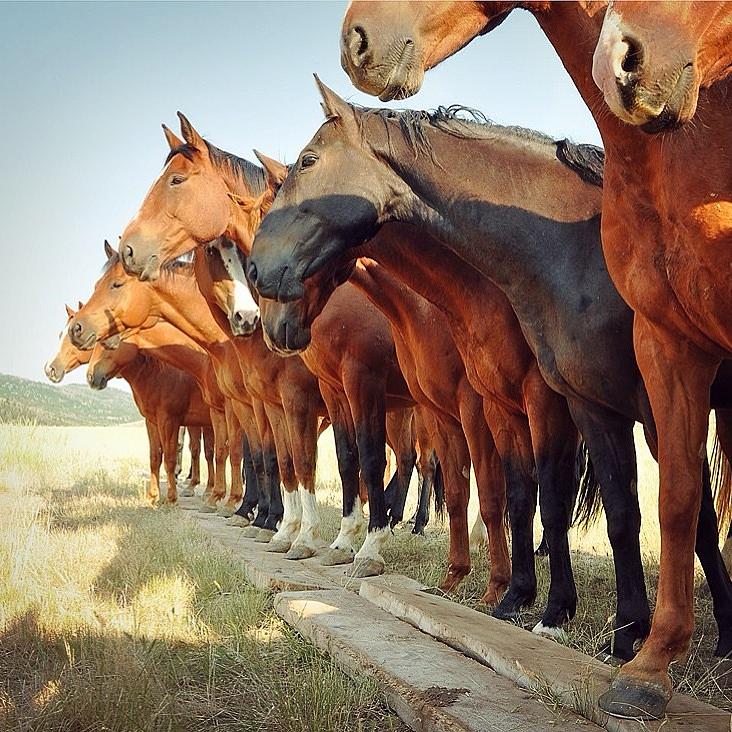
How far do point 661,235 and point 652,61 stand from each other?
0.87m

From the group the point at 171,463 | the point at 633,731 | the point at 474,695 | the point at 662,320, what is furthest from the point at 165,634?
the point at 171,463

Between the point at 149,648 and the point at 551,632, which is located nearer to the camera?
the point at 149,648

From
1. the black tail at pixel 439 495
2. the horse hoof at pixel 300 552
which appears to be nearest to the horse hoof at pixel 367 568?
the horse hoof at pixel 300 552

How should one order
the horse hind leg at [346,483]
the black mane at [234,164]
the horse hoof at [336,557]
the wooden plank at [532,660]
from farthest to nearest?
the black mane at [234,164] → the horse hind leg at [346,483] → the horse hoof at [336,557] → the wooden plank at [532,660]

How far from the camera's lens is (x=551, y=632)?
3934 mm

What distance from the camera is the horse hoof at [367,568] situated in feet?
19.2

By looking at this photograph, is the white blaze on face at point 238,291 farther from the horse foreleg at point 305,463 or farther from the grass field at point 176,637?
the grass field at point 176,637

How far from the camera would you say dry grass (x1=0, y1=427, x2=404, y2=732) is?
115 inches

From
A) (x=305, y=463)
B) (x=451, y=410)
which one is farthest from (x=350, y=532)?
(x=451, y=410)

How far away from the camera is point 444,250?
4910mm

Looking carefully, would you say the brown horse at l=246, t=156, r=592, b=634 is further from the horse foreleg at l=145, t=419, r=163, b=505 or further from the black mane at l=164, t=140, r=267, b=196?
the horse foreleg at l=145, t=419, r=163, b=505

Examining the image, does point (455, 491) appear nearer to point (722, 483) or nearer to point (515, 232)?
point (722, 483)

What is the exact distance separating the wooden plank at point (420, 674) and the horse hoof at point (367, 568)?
138 cm

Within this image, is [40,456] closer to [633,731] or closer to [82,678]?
[82,678]
